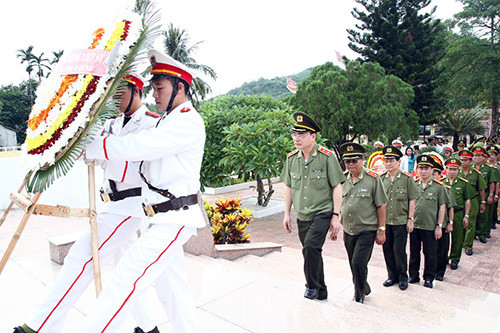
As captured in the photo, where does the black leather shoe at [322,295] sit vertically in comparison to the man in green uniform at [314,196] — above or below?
below

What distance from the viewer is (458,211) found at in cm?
612

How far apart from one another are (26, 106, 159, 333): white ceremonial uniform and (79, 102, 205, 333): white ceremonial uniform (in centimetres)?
23

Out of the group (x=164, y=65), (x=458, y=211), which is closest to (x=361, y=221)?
(x=164, y=65)

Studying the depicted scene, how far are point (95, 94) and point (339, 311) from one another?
235cm

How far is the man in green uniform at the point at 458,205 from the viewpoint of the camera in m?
5.91

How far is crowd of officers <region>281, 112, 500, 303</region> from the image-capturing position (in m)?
3.82

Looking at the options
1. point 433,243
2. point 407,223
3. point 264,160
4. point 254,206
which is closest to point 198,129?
point 407,223

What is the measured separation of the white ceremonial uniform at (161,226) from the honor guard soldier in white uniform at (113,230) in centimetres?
24

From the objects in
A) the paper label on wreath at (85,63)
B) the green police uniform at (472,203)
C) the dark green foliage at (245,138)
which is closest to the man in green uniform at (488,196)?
the green police uniform at (472,203)

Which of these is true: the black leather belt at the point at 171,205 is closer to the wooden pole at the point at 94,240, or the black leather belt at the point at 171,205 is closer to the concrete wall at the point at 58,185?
the wooden pole at the point at 94,240

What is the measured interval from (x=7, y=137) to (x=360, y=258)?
4378 centimetres

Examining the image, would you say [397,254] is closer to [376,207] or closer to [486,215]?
[376,207]

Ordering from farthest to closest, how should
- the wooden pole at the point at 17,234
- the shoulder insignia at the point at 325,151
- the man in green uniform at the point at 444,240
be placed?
the man in green uniform at the point at 444,240, the shoulder insignia at the point at 325,151, the wooden pole at the point at 17,234

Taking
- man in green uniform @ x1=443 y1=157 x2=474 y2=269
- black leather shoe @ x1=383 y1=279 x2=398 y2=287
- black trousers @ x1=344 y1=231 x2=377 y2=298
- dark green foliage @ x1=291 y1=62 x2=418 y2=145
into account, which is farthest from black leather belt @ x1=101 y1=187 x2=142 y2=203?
dark green foliage @ x1=291 y1=62 x2=418 y2=145
